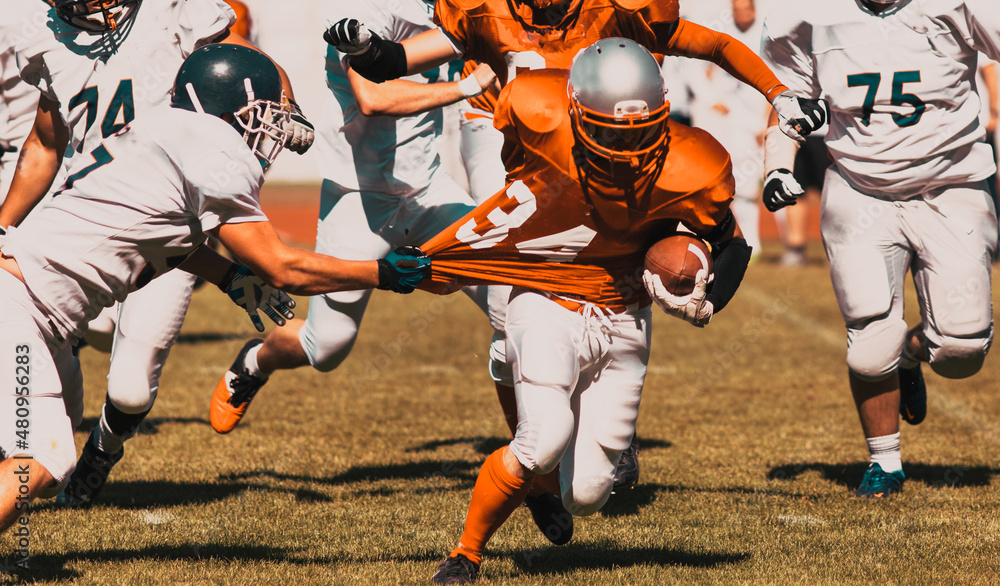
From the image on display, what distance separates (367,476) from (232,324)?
197 inches

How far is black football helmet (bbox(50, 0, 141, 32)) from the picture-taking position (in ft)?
13.0

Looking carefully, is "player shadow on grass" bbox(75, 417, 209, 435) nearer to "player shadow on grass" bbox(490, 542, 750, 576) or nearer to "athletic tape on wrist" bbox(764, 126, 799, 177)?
"player shadow on grass" bbox(490, 542, 750, 576)

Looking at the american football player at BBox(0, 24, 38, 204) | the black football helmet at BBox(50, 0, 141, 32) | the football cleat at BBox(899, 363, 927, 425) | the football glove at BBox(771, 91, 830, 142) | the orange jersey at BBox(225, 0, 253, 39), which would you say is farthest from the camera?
the orange jersey at BBox(225, 0, 253, 39)

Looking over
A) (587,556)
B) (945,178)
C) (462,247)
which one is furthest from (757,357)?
(462,247)

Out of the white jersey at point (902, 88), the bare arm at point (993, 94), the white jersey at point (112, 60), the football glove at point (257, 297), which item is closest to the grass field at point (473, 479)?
the football glove at point (257, 297)

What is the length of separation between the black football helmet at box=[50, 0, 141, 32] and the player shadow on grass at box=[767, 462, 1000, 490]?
127 inches

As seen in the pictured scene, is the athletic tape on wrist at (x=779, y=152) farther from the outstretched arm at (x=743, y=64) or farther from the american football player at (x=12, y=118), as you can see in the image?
the american football player at (x=12, y=118)

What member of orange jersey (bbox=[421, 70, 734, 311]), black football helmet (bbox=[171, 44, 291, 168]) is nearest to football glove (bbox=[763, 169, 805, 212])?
orange jersey (bbox=[421, 70, 734, 311])

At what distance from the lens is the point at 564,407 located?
3.21 metres

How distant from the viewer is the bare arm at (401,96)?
414cm

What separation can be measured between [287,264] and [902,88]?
2510mm

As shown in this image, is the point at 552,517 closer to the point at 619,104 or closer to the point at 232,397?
the point at 619,104

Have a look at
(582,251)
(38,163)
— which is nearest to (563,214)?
(582,251)

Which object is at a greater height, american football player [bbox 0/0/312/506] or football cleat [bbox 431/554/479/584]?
american football player [bbox 0/0/312/506]
